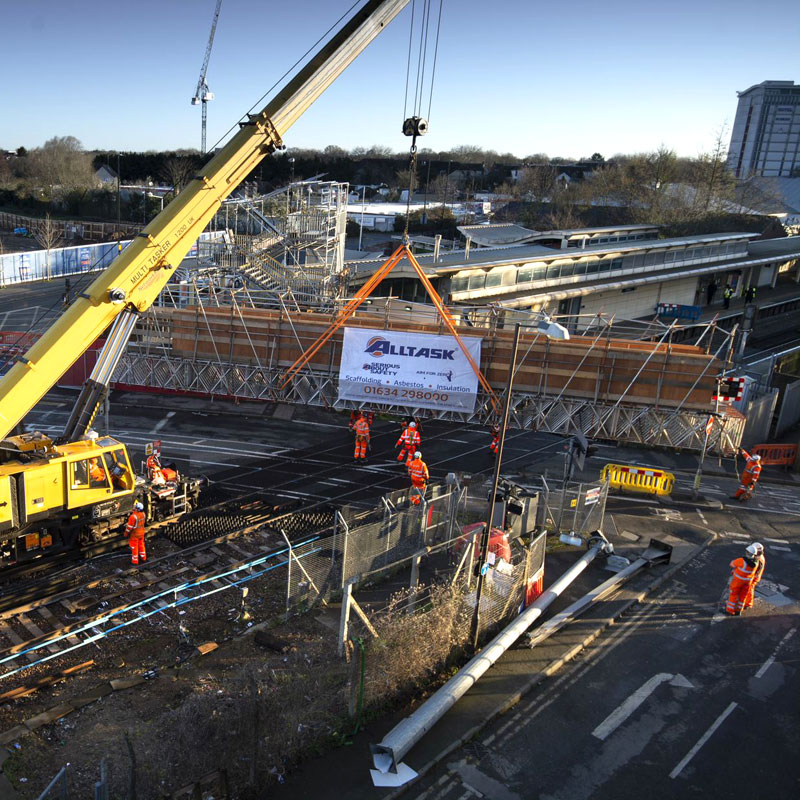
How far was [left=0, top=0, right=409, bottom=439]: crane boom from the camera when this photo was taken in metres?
12.9

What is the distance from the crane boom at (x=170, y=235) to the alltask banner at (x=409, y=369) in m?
6.34

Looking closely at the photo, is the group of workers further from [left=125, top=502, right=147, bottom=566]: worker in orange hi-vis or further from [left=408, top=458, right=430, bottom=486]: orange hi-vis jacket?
[left=125, top=502, right=147, bottom=566]: worker in orange hi-vis

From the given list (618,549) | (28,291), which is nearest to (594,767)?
(618,549)

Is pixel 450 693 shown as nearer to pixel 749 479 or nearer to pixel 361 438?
pixel 361 438

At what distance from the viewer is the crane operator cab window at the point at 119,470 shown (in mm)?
14500

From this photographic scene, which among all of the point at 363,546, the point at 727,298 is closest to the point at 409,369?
the point at 363,546

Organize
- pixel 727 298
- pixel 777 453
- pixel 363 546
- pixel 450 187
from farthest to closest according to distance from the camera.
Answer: pixel 450 187, pixel 727 298, pixel 777 453, pixel 363 546

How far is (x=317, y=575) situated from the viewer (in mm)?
13117

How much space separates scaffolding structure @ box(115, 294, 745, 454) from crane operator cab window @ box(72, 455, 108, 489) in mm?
7240

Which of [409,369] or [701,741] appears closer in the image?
[701,741]

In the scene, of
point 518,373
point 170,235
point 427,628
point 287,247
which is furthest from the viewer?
point 287,247

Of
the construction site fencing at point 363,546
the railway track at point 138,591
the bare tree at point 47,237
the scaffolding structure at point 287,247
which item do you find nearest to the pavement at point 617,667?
the construction site fencing at point 363,546

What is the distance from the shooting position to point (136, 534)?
45.6 ft

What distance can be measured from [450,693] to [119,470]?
8333 millimetres
